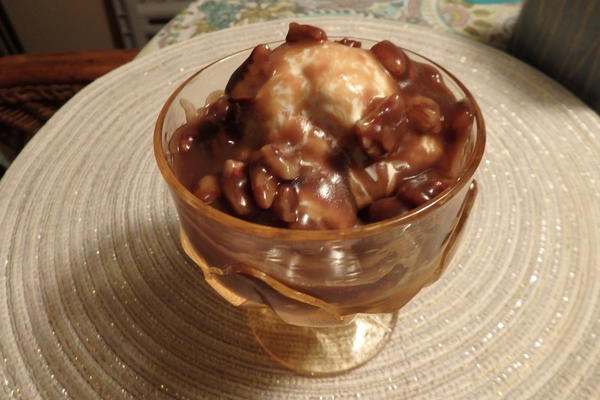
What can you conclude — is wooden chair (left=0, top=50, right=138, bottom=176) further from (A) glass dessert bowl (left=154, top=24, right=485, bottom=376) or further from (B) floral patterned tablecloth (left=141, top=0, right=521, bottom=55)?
(A) glass dessert bowl (left=154, top=24, right=485, bottom=376)

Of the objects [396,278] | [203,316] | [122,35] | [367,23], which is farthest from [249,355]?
[122,35]

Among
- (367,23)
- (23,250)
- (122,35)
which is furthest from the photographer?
(122,35)

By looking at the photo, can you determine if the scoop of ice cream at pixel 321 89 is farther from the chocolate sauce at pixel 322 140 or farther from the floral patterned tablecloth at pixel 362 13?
the floral patterned tablecloth at pixel 362 13

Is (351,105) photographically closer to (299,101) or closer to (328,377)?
(299,101)

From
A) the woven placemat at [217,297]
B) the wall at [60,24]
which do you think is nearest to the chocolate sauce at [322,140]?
the woven placemat at [217,297]

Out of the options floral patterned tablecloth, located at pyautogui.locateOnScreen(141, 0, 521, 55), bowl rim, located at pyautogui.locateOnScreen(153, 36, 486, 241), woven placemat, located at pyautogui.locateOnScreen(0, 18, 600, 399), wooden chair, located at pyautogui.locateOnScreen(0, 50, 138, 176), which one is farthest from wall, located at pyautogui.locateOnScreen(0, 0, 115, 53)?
bowl rim, located at pyautogui.locateOnScreen(153, 36, 486, 241)

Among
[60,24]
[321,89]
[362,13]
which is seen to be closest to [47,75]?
[362,13]

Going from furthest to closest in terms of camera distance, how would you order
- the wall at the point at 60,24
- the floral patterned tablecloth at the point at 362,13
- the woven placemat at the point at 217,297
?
the wall at the point at 60,24, the floral patterned tablecloth at the point at 362,13, the woven placemat at the point at 217,297
